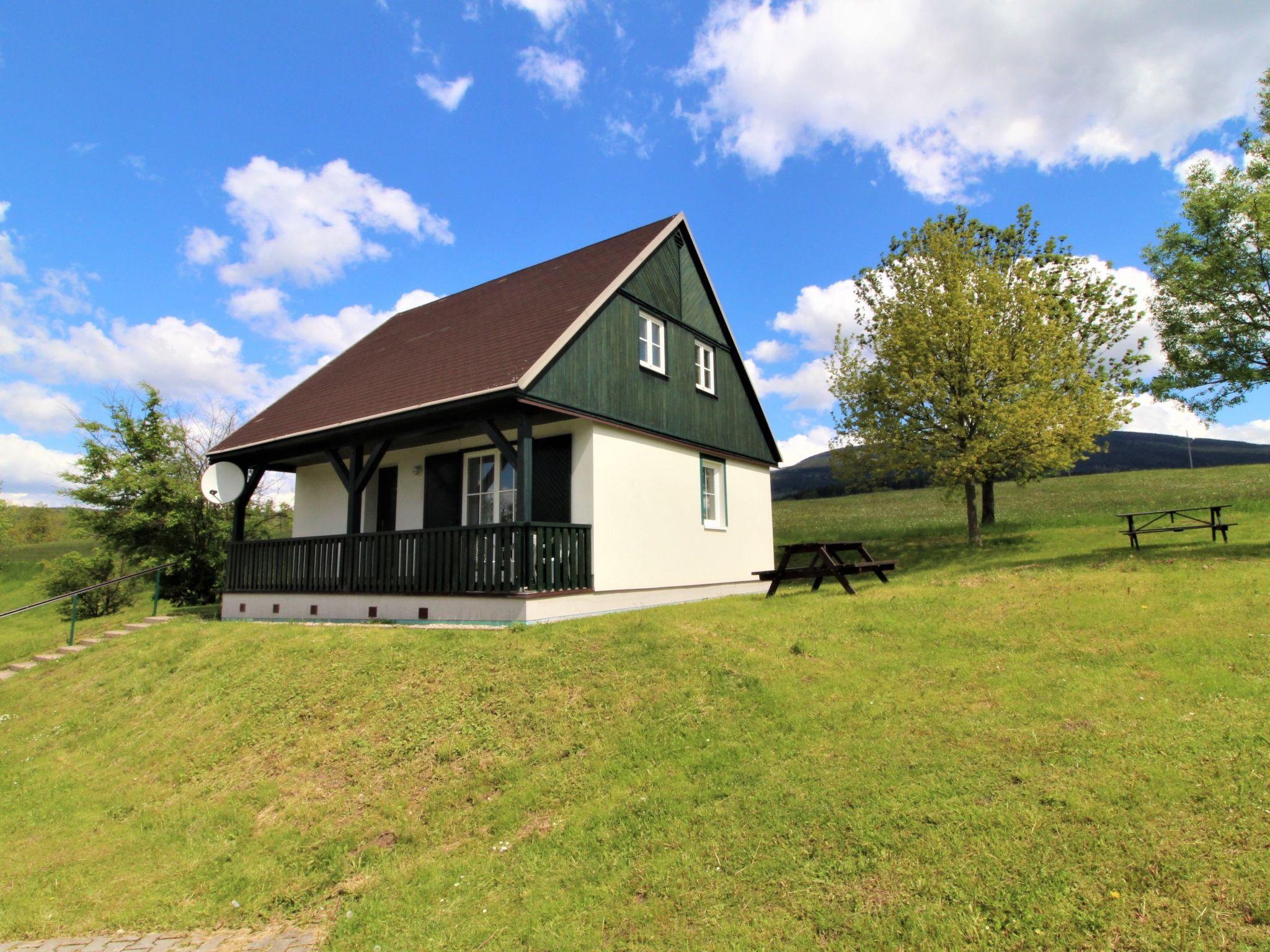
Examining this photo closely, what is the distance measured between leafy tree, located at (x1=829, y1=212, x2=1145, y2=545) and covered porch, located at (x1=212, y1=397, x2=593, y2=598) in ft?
37.3

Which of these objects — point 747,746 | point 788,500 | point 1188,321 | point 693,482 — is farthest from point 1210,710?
point 788,500

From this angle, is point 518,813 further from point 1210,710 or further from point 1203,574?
point 1203,574

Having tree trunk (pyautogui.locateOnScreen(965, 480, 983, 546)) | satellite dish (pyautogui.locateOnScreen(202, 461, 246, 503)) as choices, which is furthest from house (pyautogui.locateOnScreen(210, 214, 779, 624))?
tree trunk (pyautogui.locateOnScreen(965, 480, 983, 546))

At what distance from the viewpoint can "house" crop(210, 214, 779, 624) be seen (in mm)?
11219

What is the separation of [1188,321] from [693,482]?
1093cm

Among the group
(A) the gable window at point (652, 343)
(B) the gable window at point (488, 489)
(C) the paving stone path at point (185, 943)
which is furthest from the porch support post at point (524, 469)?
(C) the paving stone path at point (185, 943)

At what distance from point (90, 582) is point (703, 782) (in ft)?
75.7

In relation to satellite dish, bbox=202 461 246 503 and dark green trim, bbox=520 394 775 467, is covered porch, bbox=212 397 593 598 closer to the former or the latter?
dark green trim, bbox=520 394 775 467

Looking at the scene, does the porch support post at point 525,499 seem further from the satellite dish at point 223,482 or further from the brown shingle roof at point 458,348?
the satellite dish at point 223,482

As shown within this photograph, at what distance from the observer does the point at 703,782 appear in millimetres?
5609

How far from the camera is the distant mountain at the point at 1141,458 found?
6169cm

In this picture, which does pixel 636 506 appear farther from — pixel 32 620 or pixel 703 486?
pixel 32 620

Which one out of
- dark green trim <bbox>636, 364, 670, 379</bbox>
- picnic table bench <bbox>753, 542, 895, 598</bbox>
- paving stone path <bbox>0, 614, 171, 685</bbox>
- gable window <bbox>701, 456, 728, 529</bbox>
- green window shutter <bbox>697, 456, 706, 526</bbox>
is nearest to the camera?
picnic table bench <bbox>753, 542, 895, 598</bbox>

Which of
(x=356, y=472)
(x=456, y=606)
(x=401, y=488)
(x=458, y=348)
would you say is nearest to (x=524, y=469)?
(x=456, y=606)
